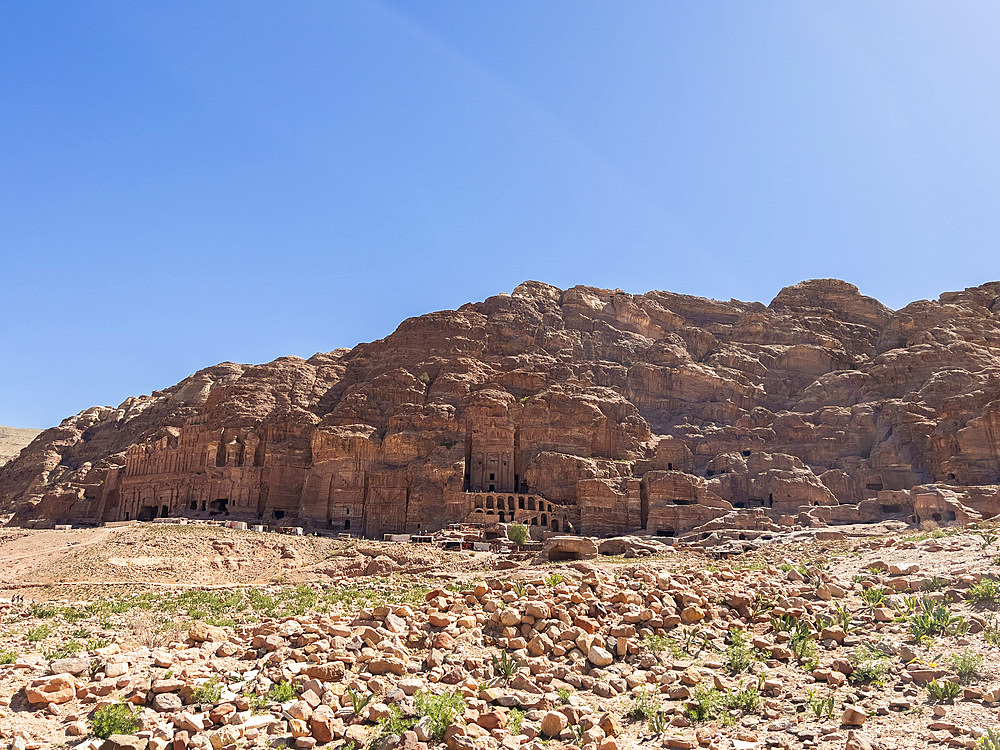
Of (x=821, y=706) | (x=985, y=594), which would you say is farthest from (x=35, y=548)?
(x=985, y=594)

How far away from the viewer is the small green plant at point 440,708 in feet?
29.4

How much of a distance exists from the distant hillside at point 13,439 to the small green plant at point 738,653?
14618cm

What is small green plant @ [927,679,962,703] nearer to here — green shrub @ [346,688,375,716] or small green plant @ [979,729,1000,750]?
small green plant @ [979,729,1000,750]

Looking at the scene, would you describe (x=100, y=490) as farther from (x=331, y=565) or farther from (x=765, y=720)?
(x=765, y=720)

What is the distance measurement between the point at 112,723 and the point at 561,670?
6.24m

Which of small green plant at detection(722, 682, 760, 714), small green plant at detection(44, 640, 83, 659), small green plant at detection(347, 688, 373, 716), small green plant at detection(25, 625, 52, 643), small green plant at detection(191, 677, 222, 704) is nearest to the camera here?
small green plant at detection(347, 688, 373, 716)

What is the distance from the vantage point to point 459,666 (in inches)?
439

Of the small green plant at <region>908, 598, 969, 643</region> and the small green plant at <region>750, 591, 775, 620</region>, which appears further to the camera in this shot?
the small green plant at <region>750, 591, 775, 620</region>

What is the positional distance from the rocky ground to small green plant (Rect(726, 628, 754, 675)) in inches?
1.5

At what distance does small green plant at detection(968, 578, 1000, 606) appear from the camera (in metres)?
13.7

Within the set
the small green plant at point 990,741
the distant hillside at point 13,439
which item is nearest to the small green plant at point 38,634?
the small green plant at point 990,741

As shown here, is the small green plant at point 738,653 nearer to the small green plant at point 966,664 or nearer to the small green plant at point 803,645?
the small green plant at point 803,645

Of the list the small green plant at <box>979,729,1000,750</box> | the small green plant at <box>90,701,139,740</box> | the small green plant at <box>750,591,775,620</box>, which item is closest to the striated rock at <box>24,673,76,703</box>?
the small green plant at <box>90,701,139,740</box>

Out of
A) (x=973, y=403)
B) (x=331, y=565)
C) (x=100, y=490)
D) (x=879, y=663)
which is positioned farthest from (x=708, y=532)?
(x=100, y=490)
